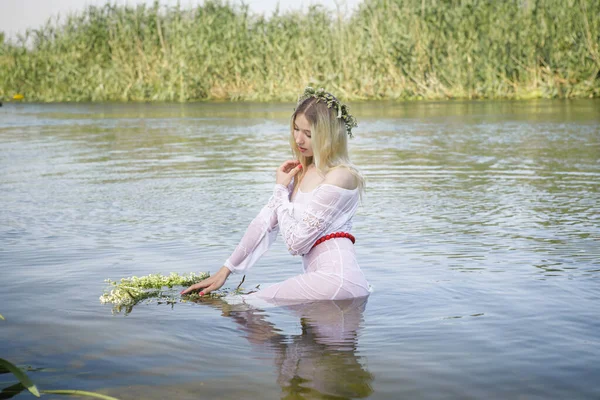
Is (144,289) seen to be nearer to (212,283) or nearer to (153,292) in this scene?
(153,292)

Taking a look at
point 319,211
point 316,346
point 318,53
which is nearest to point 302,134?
point 319,211

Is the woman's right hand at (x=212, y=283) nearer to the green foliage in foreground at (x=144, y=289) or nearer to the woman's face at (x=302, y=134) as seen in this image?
the green foliage in foreground at (x=144, y=289)

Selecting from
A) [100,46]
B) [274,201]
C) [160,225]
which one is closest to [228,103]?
[100,46]

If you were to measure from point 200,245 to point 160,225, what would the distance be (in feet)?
3.50

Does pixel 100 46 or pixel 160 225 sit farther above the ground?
pixel 100 46

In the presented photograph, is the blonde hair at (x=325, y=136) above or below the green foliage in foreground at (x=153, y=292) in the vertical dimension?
above

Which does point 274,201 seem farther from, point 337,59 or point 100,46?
point 100,46

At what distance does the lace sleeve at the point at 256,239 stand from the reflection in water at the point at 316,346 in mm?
253

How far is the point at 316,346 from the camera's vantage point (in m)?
4.28

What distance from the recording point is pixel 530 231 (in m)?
7.44

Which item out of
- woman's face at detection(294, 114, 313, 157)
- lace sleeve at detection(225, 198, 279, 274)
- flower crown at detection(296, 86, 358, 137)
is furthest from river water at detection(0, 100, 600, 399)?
flower crown at detection(296, 86, 358, 137)

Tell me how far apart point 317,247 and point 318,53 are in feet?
83.9

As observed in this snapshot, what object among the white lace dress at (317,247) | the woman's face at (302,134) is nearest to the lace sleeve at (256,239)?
the white lace dress at (317,247)

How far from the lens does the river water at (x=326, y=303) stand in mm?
3830
